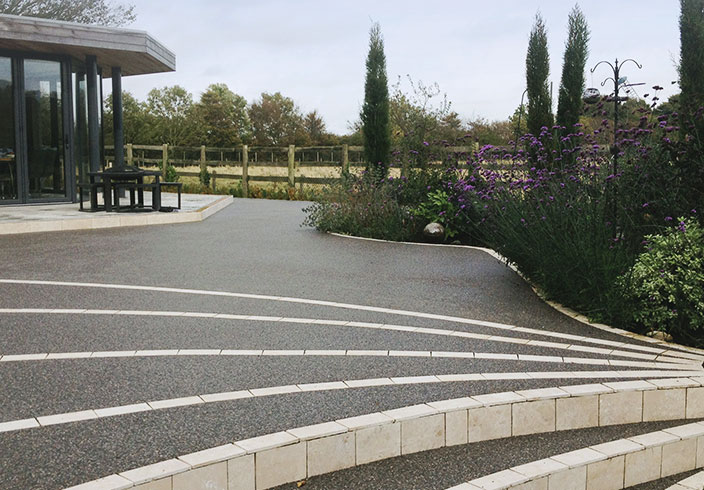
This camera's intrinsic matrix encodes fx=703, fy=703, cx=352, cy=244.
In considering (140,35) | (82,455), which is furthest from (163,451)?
A: (140,35)

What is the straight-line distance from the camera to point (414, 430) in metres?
3.22

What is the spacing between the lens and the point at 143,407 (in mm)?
3426

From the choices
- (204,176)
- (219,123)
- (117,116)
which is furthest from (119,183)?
(219,123)

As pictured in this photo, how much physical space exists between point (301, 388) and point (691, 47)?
512 centimetres

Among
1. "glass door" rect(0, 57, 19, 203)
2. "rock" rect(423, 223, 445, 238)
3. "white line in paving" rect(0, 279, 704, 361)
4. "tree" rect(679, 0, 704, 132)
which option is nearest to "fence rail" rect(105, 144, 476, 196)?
"glass door" rect(0, 57, 19, 203)

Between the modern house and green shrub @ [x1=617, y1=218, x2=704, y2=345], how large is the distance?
40.6 ft

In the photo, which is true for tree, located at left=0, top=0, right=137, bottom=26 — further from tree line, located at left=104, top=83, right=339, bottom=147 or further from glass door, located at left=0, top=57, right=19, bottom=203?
glass door, located at left=0, top=57, right=19, bottom=203

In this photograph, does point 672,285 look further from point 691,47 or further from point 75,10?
point 75,10

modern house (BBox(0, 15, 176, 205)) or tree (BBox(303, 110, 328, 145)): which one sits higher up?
tree (BBox(303, 110, 328, 145))

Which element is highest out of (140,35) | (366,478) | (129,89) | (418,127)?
(129,89)

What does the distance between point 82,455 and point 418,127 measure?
10631mm

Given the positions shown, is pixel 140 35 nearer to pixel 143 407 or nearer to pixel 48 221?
pixel 48 221

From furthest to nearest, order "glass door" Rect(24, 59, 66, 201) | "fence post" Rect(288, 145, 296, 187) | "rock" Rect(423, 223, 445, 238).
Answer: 1. "fence post" Rect(288, 145, 296, 187)
2. "glass door" Rect(24, 59, 66, 201)
3. "rock" Rect(423, 223, 445, 238)

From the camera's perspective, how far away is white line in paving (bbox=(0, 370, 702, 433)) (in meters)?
3.27
